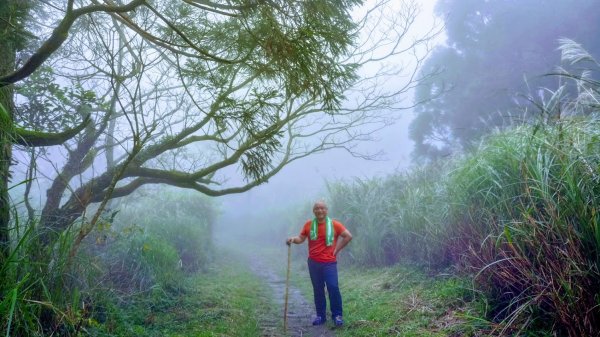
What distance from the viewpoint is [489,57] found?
1912 cm

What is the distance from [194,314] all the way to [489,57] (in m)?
17.9

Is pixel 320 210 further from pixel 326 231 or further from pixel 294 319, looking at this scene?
pixel 294 319

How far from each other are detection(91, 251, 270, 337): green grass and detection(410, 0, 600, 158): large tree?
36.8 ft

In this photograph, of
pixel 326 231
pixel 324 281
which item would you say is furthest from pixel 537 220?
pixel 324 281

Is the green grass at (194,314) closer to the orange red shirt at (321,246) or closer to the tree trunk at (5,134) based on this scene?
the orange red shirt at (321,246)

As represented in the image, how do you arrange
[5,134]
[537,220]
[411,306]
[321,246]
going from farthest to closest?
[321,246] < [411,306] < [537,220] < [5,134]

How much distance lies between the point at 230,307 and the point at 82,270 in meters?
3.05

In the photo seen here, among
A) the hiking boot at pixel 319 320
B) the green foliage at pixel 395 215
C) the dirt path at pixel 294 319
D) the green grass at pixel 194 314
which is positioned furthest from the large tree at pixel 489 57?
the hiking boot at pixel 319 320

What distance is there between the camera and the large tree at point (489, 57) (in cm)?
1692

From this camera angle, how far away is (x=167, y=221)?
12.8m

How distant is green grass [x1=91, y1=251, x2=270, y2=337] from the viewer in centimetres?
517

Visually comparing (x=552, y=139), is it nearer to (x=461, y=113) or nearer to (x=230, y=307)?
(x=230, y=307)

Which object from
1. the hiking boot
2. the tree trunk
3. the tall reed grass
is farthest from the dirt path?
the tree trunk

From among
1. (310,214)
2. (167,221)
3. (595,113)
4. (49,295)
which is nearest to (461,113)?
(310,214)
